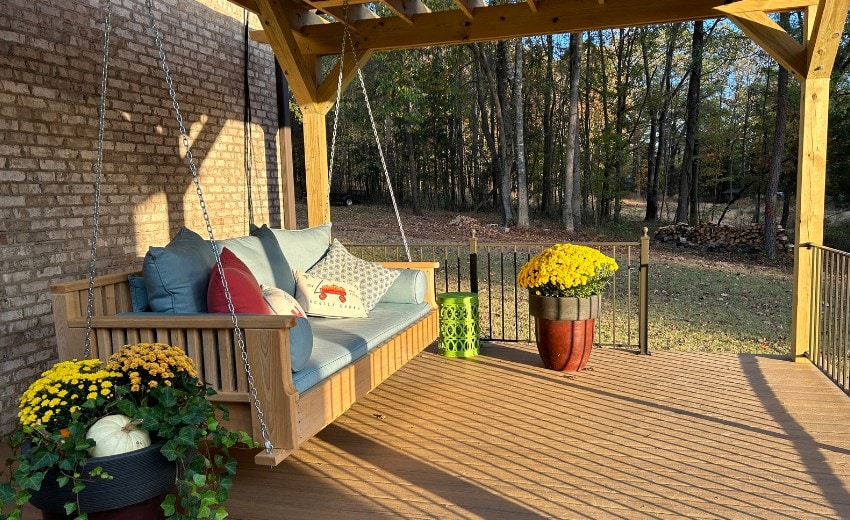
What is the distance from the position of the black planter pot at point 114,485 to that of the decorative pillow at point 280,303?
1273 mm

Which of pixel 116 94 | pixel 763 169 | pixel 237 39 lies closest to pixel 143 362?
pixel 116 94

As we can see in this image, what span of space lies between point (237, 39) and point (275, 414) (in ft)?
14.3

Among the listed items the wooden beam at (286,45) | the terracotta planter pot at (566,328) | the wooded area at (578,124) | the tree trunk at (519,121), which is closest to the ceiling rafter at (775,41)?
the terracotta planter pot at (566,328)

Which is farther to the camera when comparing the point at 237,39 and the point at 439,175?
the point at 439,175

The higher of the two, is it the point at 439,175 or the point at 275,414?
the point at 439,175

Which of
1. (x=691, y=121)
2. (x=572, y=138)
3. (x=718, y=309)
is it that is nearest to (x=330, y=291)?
(x=718, y=309)

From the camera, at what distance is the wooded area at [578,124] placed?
14.1 meters

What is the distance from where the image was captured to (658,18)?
453 centimetres

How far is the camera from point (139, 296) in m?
3.12

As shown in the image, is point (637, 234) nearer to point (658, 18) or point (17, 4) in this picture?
point (658, 18)

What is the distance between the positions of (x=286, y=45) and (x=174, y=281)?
2.33 m

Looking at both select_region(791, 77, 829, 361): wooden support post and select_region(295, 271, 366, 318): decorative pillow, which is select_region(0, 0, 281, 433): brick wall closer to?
select_region(295, 271, 366, 318): decorative pillow

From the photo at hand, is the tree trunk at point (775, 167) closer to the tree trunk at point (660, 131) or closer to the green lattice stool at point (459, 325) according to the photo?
the tree trunk at point (660, 131)

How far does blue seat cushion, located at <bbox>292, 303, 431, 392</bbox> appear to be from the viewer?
9.18 feet
